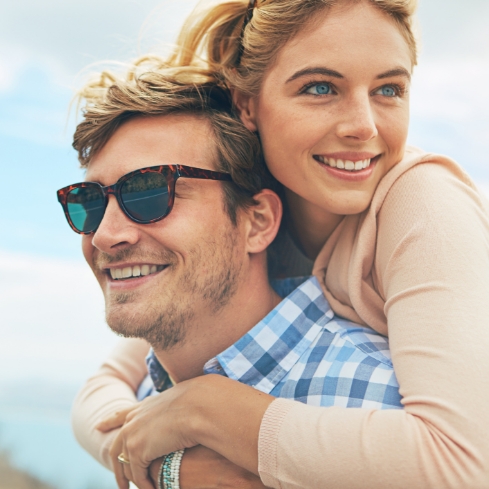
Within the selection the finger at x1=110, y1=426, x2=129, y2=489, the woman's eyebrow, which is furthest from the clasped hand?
the woman's eyebrow

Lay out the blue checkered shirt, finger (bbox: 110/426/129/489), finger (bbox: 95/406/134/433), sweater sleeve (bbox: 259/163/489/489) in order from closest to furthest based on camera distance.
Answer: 1. sweater sleeve (bbox: 259/163/489/489)
2. the blue checkered shirt
3. finger (bbox: 110/426/129/489)
4. finger (bbox: 95/406/134/433)

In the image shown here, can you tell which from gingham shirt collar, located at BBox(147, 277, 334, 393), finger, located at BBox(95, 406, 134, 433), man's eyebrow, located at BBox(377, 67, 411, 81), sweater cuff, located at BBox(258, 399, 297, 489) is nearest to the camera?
sweater cuff, located at BBox(258, 399, 297, 489)

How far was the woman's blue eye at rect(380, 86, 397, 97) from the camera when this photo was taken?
207 centimetres

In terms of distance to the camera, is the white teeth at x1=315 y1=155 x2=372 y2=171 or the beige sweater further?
the white teeth at x1=315 y1=155 x2=372 y2=171

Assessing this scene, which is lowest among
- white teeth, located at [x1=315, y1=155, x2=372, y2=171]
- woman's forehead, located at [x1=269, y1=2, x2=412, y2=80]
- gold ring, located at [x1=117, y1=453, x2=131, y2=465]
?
gold ring, located at [x1=117, y1=453, x2=131, y2=465]

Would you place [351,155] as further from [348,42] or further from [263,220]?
[263,220]

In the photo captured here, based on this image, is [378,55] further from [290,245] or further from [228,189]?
[290,245]

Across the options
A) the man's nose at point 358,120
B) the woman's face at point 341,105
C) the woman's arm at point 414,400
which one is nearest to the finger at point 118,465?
the woman's arm at point 414,400

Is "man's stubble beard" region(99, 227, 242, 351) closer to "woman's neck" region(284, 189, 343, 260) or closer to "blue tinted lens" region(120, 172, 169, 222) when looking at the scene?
Answer: "blue tinted lens" region(120, 172, 169, 222)

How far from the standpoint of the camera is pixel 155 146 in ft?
7.63

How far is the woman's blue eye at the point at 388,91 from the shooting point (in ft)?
6.80

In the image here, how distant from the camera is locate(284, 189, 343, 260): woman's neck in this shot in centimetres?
230

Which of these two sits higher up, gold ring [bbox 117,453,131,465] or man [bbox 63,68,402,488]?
man [bbox 63,68,402,488]

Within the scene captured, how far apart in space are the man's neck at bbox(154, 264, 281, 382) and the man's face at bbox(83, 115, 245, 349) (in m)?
0.04
